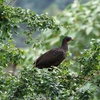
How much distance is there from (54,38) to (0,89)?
5695 millimetres

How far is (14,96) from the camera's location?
582cm

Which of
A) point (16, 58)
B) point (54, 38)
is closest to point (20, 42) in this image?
point (54, 38)

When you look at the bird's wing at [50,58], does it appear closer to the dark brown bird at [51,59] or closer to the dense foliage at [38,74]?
the dark brown bird at [51,59]

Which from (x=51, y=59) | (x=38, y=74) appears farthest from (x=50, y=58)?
(x=38, y=74)

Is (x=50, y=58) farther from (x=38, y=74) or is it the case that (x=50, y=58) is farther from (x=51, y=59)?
(x=38, y=74)

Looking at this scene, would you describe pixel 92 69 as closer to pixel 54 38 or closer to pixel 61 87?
pixel 61 87

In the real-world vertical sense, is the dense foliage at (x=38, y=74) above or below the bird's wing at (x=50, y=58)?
below

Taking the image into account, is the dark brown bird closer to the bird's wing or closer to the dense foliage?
the bird's wing

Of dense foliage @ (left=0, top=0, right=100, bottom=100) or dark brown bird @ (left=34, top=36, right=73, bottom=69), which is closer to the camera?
dense foliage @ (left=0, top=0, right=100, bottom=100)

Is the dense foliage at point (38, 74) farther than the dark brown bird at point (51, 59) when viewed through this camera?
No

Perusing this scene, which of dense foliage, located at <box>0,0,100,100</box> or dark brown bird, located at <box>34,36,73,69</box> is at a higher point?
dark brown bird, located at <box>34,36,73,69</box>

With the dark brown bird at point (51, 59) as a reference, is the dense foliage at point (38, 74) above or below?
below

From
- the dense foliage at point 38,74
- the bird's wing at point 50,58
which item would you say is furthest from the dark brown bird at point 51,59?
the dense foliage at point 38,74

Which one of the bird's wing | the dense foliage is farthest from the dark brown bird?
the dense foliage
